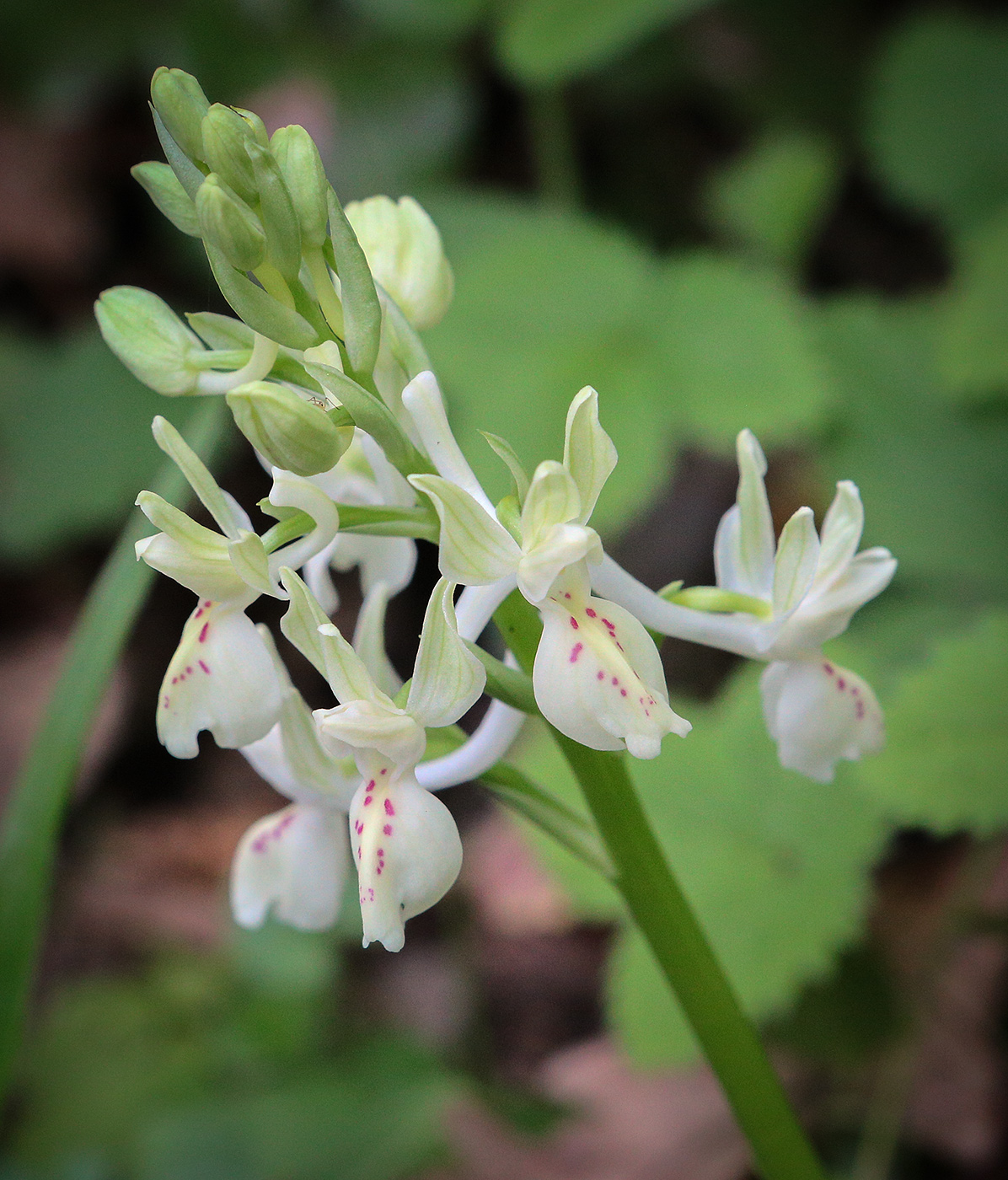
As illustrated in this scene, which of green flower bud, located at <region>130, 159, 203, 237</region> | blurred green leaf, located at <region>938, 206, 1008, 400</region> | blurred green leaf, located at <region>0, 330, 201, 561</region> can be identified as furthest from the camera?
blurred green leaf, located at <region>0, 330, 201, 561</region>

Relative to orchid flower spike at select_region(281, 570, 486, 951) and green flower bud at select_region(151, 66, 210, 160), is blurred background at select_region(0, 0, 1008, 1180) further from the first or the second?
green flower bud at select_region(151, 66, 210, 160)

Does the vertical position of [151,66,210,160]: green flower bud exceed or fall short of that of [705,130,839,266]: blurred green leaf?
it exceeds it

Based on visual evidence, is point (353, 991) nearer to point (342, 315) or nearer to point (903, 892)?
point (903, 892)

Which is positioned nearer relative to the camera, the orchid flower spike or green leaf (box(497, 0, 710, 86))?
the orchid flower spike

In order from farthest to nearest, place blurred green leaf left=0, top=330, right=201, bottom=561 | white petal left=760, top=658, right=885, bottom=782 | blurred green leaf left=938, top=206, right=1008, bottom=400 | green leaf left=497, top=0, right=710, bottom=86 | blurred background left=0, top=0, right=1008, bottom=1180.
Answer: blurred green leaf left=0, top=330, right=201, bottom=561 < green leaf left=497, top=0, right=710, bottom=86 < blurred green leaf left=938, top=206, right=1008, bottom=400 < blurred background left=0, top=0, right=1008, bottom=1180 < white petal left=760, top=658, right=885, bottom=782

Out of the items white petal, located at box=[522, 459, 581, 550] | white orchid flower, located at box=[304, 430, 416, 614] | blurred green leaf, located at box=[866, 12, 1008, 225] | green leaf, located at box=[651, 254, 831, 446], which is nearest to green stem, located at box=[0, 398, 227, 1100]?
white orchid flower, located at box=[304, 430, 416, 614]

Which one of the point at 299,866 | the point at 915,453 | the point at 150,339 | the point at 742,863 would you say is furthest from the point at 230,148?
the point at 915,453

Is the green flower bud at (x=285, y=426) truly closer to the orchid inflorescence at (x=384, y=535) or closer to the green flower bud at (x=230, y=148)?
the orchid inflorescence at (x=384, y=535)

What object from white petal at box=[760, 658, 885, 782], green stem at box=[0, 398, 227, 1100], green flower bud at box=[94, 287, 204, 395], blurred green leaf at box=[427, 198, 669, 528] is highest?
green flower bud at box=[94, 287, 204, 395]
